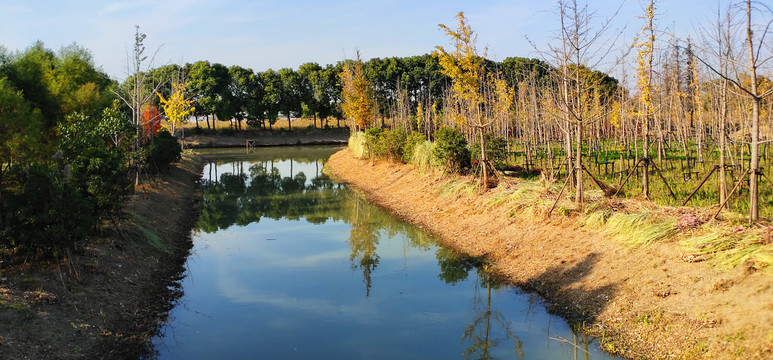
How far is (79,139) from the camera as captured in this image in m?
12.2

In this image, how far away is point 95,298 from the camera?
328 inches

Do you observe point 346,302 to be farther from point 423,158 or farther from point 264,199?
point 264,199

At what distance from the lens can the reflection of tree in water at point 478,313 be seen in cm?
A: 761

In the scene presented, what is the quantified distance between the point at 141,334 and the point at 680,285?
766 cm

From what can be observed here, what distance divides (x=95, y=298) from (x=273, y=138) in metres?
53.9

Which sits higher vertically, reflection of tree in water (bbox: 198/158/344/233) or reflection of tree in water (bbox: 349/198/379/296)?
reflection of tree in water (bbox: 198/158/344/233)

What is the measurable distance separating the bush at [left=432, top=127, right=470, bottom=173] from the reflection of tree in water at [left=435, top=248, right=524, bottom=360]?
6.10 metres

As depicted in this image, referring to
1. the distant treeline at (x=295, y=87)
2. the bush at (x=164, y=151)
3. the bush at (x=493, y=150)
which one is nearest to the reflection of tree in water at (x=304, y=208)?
the bush at (x=164, y=151)

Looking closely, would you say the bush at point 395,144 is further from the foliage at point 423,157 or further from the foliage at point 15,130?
the foliage at point 15,130

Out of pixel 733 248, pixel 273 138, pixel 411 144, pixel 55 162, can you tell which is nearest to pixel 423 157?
pixel 411 144

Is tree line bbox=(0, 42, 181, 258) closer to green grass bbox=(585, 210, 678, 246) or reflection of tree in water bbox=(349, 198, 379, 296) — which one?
reflection of tree in water bbox=(349, 198, 379, 296)

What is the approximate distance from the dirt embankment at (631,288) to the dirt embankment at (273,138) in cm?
4748

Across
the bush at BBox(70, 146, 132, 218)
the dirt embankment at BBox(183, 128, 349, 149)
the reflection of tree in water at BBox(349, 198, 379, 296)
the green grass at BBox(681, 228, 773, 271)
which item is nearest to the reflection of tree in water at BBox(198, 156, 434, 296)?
the reflection of tree in water at BBox(349, 198, 379, 296)

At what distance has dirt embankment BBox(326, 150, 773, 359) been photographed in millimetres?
6426
